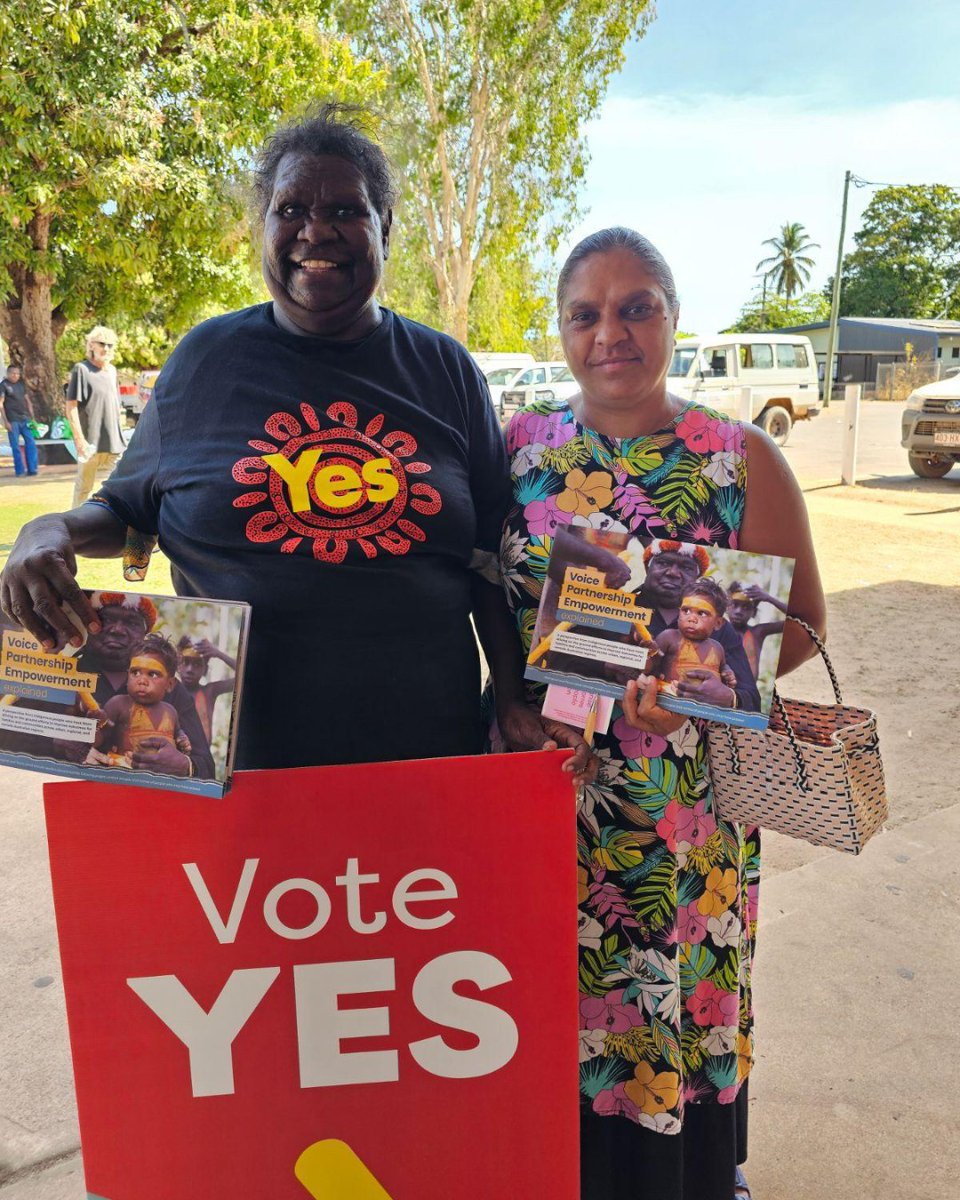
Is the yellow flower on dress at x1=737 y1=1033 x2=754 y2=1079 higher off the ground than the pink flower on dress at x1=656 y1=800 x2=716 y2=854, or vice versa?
the pink flower on dress at x1=656 y1=800 x2=716 y2=854

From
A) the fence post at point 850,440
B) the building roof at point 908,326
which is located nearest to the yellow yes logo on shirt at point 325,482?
the fence post at point 850,440

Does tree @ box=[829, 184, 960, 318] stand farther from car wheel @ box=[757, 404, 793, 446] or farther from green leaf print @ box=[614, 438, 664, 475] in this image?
green leaf print @ box=[614, 438, 664, 475]

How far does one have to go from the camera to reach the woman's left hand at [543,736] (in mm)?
1491

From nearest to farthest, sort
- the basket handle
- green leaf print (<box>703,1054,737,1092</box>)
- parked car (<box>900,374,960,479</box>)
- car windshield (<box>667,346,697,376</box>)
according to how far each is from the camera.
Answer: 1. the basket handle
2. green leaf print (<box>703,1054,737,1092</box>)
3. parked car (<box>900,374,960,479</box>)
4. car windshield (<box>667,346,697,376</box>)

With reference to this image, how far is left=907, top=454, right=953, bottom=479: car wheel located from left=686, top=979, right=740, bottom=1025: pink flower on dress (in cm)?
1158

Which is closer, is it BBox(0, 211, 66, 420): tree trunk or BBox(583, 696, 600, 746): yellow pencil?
BBox(583, 696, 600, 746): yellow pencil

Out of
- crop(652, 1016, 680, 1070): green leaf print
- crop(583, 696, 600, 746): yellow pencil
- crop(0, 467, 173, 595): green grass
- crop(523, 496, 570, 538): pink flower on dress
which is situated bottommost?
crop(0, 467, 173, 595): green grass

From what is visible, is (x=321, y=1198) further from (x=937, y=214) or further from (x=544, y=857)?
(x=937, y=214)

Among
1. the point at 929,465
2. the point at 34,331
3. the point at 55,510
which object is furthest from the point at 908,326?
the point at 55,510

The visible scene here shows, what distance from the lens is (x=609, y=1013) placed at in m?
1.70

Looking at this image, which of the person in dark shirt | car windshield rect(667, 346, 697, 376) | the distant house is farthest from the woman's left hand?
the distant house

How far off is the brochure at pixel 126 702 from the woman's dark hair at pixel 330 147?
78 cm

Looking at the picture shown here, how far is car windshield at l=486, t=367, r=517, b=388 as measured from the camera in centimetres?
1984

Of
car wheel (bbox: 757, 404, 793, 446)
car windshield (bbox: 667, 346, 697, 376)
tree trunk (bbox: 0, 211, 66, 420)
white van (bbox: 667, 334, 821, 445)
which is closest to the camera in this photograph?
tree trunk (bbox: 0, 211, 66, 420)
